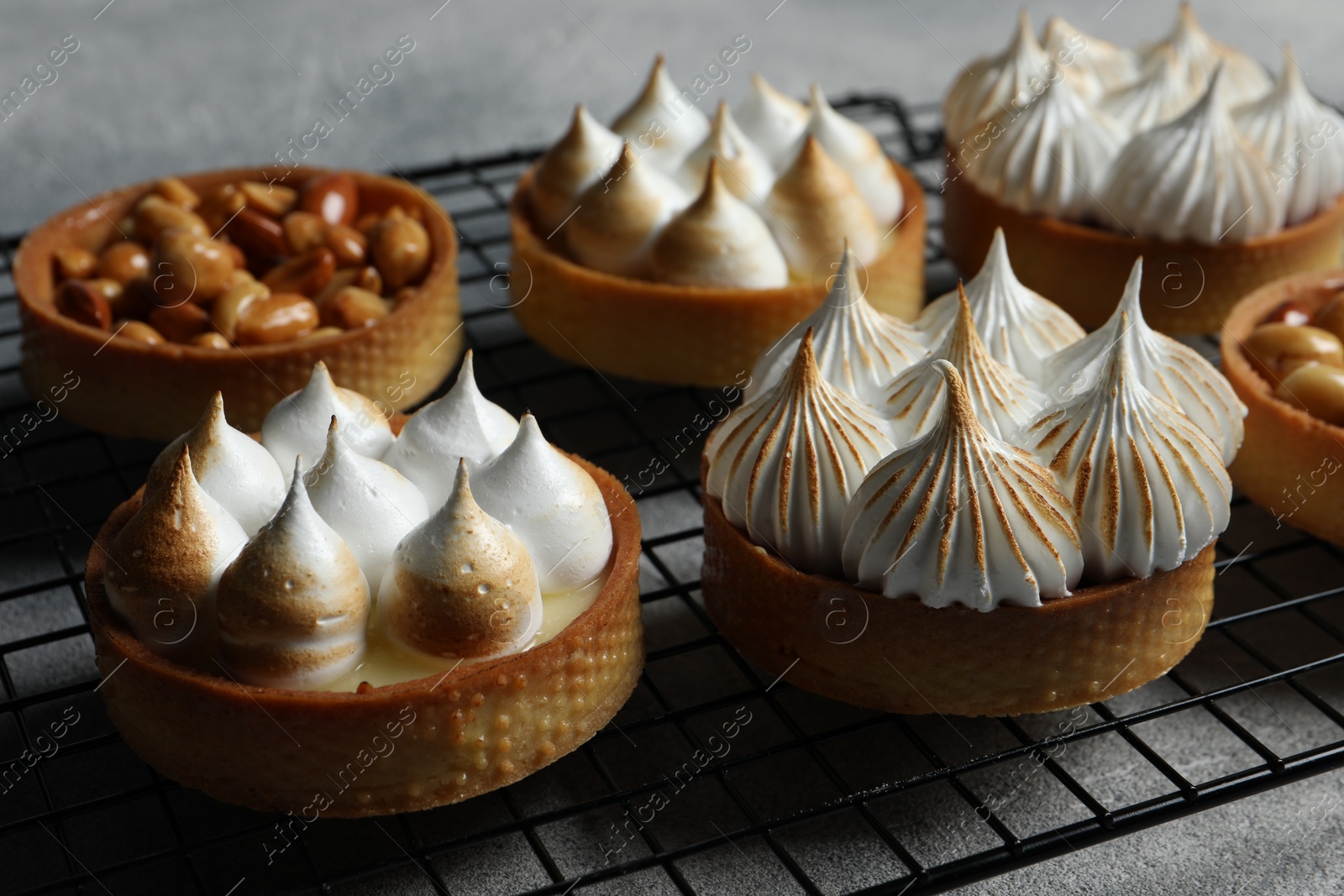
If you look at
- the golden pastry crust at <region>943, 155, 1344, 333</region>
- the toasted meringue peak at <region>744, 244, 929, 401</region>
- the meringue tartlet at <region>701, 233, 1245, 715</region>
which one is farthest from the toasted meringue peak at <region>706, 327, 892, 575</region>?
the golden pastry crust at <region>943, 155, 1344, 333</region>

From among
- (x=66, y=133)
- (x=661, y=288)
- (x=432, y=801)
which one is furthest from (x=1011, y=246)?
(x=66, y=133)

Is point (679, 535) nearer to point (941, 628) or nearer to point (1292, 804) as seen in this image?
point (941, 628)

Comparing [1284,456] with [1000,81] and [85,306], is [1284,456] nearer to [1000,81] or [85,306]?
[1000,81]

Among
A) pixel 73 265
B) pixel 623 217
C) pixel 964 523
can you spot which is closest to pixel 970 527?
pixel 964 523

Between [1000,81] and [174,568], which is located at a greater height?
[174,568]

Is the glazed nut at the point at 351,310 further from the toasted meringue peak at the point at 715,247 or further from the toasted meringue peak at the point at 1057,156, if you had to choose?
the toasted meringue peak at the point at 1057,156

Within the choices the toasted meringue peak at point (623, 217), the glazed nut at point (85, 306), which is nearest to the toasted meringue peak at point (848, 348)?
the toasted meringue peak at point (623, 217)
